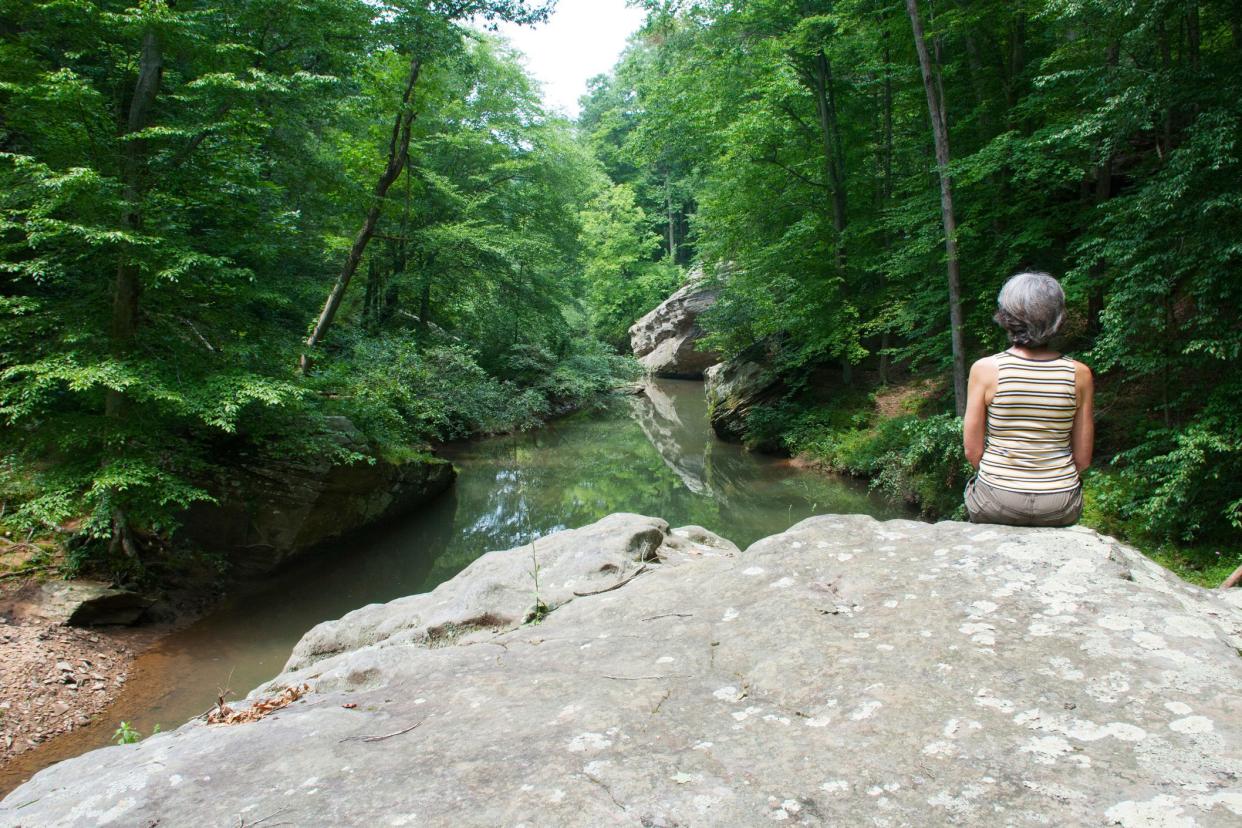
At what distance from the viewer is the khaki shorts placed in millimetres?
2553

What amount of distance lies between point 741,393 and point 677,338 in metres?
13.4

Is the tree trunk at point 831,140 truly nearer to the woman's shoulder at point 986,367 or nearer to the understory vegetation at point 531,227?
the understory vegetation at point 531,227

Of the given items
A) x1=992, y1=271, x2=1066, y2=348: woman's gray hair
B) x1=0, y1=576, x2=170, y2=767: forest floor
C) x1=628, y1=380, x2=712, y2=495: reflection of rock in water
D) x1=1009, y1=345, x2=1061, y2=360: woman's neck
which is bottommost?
x1=628, y1=380, x2=712, y2=495: reflection of rock in water

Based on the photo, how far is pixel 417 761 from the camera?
5.65 feet

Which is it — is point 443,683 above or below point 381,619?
above

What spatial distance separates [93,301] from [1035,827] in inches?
315

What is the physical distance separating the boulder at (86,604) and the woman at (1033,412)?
727 cm

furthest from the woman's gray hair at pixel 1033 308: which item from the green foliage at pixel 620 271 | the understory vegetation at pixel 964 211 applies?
the green foliage at pixel 620 271

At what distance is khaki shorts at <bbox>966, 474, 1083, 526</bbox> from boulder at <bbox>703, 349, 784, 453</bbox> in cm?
1224

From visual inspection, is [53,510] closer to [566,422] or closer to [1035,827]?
[1035,827]

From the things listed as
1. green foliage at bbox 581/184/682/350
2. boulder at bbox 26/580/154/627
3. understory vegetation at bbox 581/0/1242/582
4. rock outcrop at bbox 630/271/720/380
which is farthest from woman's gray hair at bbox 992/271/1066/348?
green foliage at bbox 581/184/682/350

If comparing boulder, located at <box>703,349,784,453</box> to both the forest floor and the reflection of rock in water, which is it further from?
the forest floor

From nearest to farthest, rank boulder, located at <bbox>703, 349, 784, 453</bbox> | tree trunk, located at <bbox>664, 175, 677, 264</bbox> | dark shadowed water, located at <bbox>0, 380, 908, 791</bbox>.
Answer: dark shadowed water, located at <bbox>0, 380, 908, 791</bbox> → boulder, located at <bbox>703, 349, 784, 453</bbox> → tree trunk, located at <bbox>664, 175, 677, 264</bbox>

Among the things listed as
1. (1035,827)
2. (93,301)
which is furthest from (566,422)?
(1035,827)
